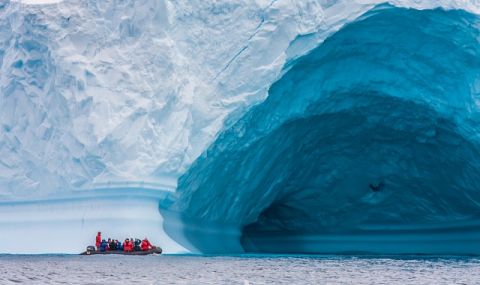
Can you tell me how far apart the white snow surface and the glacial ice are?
0.02 m

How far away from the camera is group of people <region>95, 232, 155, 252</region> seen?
1356 centimetres

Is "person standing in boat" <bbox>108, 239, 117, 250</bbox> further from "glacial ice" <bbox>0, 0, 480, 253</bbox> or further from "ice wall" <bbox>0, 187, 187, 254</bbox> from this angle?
"glacial ice" <bbox>0, 0, 480, 253</bbox>

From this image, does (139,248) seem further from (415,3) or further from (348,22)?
(415,3)

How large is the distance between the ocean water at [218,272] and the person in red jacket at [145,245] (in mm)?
280

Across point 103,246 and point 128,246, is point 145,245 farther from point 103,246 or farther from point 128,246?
point 103,246

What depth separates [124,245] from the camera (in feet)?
46.6

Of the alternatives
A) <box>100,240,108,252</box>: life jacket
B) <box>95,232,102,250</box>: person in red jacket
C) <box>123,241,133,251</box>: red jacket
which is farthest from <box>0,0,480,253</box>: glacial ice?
<box>123,241,133,251</box>: red jacket

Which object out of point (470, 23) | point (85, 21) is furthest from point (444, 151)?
point (85, 21)

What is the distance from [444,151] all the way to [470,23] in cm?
334

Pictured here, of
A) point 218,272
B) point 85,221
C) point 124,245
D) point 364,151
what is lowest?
point 218,272

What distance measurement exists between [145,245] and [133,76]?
3.08m

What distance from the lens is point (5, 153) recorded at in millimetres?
14000

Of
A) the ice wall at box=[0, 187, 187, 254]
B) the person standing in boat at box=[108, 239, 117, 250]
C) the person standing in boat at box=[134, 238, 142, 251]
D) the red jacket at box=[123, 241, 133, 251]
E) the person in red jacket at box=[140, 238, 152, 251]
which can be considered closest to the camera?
the ice wall at box=[0, 187, 187, 254]

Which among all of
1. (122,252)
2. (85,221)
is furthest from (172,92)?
(122,252)
